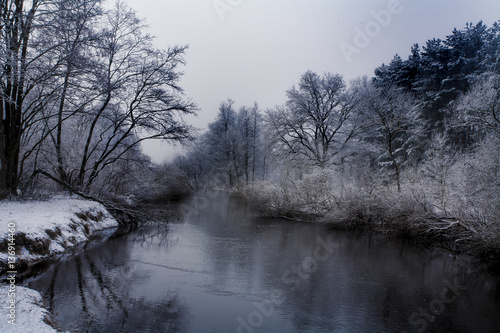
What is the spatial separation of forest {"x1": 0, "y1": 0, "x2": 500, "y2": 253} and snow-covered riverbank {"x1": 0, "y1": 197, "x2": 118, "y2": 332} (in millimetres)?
1356

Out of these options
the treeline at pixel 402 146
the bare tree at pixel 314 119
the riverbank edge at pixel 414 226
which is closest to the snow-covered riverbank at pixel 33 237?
the treeline at pixel 402 146

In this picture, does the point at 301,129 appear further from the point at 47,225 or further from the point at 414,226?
the point at 47,225

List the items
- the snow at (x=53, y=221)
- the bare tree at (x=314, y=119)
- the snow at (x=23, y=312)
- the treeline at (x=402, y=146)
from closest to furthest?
the snow at (x=23, y=312) < the snow at (x=53, y=221) < the treeline at (x=402, y=146) < the bare tree at (x=314, y=119)

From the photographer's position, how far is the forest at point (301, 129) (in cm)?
1302

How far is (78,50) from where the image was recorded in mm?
13188

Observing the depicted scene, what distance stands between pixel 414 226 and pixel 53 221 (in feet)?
49.3

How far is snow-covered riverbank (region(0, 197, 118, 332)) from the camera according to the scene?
578 cm

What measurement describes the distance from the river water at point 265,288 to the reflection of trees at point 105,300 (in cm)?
2

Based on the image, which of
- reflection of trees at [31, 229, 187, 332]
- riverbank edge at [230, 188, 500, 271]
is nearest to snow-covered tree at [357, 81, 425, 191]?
riverbank edge at [230, 188, 500, 271]

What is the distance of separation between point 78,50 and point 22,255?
7.86 meters

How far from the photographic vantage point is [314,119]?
30234 mm

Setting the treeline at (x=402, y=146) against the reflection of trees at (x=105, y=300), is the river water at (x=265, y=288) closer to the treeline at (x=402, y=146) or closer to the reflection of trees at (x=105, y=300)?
the reflection of trees at (x=105, y=300)

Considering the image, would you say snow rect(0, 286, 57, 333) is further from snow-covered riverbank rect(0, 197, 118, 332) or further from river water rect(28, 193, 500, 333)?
river water rect(28, 193, 500, 333)

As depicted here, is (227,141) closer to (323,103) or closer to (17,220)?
(323,103)
